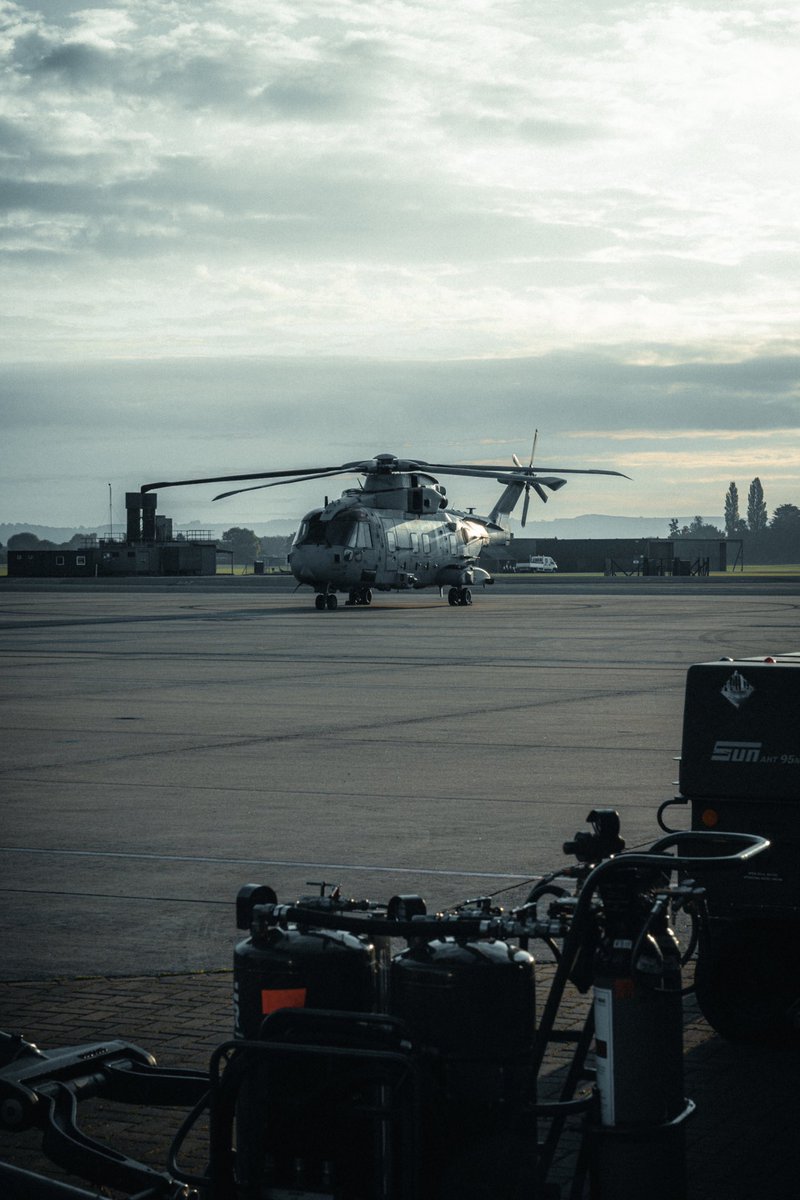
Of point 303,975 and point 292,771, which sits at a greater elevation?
point 303,975

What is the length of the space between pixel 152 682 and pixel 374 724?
7189mm

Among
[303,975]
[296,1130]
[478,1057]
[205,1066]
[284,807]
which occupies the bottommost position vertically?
[205,1066]

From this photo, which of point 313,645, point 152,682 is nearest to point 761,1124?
point 152,682

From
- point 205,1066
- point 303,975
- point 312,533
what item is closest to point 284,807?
point 205,1066

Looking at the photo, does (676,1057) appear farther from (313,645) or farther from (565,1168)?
(313,645)

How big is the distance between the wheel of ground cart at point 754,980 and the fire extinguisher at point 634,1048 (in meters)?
2.33

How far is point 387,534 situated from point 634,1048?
48892 millimetres

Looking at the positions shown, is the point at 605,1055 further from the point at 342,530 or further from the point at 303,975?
the point at 342,530

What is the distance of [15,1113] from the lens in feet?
14.1

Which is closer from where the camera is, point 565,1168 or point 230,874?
point 565,1168

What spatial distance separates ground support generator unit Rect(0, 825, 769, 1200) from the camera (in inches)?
154

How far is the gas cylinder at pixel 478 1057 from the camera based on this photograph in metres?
3.99

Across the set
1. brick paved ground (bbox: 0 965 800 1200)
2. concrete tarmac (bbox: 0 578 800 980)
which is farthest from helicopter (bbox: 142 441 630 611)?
brick paved ground (bbox: 0 965 800 1200)

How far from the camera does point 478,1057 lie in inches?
159
